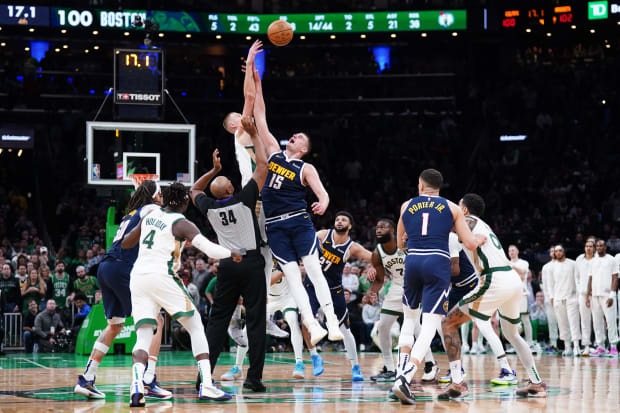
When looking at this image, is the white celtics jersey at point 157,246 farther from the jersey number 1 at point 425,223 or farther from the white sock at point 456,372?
the white sock at point 456,372

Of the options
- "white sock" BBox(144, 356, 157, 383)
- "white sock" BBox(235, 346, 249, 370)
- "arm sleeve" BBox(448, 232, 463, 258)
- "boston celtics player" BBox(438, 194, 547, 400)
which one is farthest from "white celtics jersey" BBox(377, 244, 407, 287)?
"white sock" BBox(144, 356, 157, 383)

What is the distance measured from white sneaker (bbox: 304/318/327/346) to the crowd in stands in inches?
604

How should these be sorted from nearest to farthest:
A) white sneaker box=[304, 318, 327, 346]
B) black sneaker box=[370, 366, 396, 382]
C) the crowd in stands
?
white sneaker box=[304, 318, 327, 346] → black sneaker box=[370, 366, 396, 382] → the crowd in stands

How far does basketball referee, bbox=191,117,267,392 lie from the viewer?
9242 millimetres

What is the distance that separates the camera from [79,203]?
89.9ft

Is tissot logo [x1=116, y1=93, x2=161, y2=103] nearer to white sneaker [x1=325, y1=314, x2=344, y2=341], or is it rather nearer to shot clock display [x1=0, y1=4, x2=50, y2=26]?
white sneaker [x1=325, y1=314, x2=344, y2=341]

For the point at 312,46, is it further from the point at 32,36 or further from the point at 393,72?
the point at 32,36

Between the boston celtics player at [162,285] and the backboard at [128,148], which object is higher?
the backboard at [128,148]

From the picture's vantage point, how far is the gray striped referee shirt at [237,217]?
9.21 m

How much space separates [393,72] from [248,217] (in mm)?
22079

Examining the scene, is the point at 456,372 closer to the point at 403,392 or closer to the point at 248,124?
the point at 403,392

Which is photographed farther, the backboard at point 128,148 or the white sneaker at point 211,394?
the backboard at point 128,148

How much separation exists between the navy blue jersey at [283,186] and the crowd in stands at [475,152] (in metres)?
15.0

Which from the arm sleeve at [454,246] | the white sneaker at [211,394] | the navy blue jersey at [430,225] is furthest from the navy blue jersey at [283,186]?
the white sneaker at [211,394]
